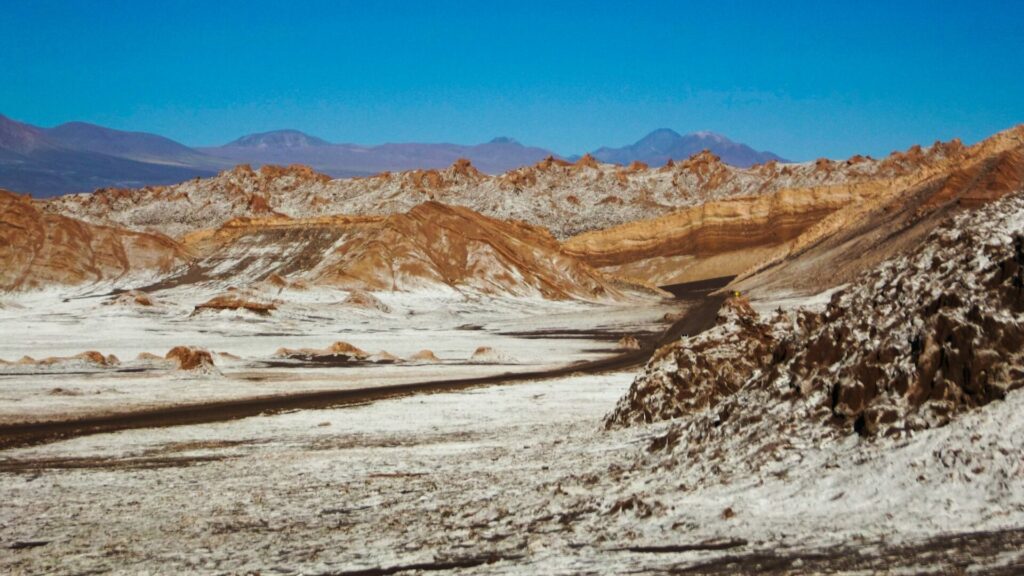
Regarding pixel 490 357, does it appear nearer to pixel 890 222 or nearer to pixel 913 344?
pixel 913 344

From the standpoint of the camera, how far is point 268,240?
113562mm

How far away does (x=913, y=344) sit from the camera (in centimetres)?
1209

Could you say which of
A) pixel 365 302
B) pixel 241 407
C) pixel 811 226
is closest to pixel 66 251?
pixel 365 302

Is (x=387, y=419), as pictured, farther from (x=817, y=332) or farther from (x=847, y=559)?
(x=847, y=559)

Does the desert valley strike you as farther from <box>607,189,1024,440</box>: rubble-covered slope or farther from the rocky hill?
the rocky hill

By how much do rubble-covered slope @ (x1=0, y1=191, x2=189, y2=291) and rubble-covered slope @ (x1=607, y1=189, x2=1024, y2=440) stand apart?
97311 millimetres

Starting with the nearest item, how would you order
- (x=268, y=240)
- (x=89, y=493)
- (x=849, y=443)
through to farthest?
(x=849, y=443)
(x=89, y=493)
(x=268, y=240)

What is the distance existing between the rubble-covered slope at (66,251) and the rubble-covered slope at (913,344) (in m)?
97.3

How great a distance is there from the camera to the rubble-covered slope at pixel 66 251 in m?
102

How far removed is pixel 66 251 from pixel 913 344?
351 ft

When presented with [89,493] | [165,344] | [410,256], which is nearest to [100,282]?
[410,256]

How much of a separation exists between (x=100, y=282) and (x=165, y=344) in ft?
169

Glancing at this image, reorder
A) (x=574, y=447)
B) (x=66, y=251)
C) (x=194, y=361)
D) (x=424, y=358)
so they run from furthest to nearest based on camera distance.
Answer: (x=66, y=251) → (x=424, y=358) → (x=194, y=361) → (x=574, y=447)

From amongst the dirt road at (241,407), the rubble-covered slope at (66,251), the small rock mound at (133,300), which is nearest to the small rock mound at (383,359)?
the dirt road at (241,407)
